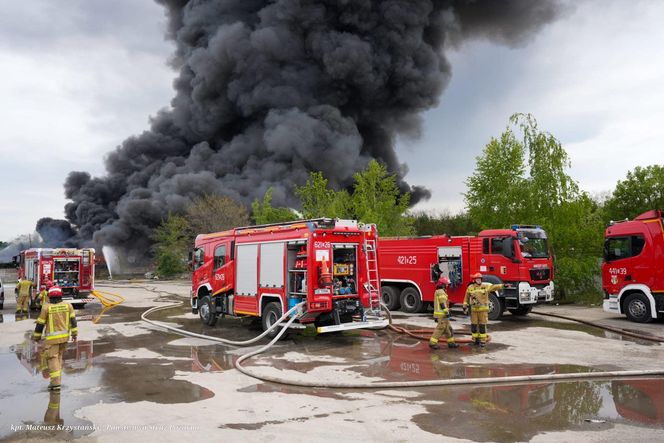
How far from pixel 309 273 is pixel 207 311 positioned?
15.6 feet

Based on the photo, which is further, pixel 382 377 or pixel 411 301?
pixel 411 301

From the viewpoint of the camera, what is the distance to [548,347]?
9.65m

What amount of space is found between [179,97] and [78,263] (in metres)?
47.3

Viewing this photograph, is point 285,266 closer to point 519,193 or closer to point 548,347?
point 548,347

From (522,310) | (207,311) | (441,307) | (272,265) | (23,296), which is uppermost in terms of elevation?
(272,265)

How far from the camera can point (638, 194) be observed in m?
35.2

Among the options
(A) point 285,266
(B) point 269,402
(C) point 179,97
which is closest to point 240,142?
(C) point 179,97

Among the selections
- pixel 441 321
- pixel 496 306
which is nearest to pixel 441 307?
pixel 441 321

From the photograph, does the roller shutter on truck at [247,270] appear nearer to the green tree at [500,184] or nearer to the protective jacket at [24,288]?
the protective jacket at [24,288]

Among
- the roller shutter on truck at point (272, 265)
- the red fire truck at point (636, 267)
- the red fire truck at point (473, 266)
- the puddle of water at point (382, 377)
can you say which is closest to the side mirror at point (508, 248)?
the red fire truck at point (473, 266)

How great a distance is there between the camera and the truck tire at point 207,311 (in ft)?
43.5

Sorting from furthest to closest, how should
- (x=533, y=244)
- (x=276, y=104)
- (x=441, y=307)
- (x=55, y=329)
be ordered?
1. (x=276, y=104)
2. (x=533, y=244)
3. (x=441, y=307)
4. (x=55, y=329)

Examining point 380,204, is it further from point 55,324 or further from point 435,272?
point 55,324

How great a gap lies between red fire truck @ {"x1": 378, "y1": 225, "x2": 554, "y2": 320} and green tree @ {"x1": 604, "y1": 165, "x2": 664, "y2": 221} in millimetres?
24028
